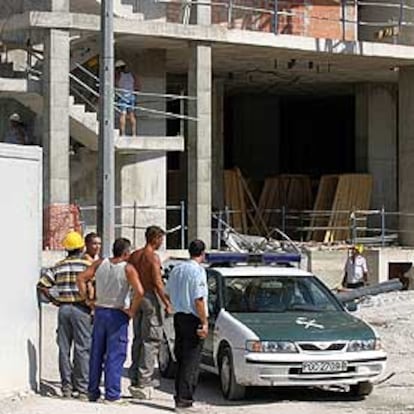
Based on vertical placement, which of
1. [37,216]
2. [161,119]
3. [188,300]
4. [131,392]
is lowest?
[131,392]

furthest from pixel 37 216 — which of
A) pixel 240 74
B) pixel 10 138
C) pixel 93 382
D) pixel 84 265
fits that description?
pixel 240 74

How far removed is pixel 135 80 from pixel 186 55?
5.25ft

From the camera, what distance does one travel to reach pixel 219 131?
115 feet

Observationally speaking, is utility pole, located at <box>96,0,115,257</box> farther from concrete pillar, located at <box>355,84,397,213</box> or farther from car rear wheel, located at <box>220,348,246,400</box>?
concrete pillar, located at <box>355,84,397,213</box>

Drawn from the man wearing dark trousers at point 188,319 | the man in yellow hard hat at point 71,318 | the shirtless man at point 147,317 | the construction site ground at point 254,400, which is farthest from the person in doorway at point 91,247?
the construction site ground at point 254,400

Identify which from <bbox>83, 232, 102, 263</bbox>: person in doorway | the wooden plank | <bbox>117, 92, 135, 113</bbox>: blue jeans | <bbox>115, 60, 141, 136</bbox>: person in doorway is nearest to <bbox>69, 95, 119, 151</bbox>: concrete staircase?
<bbox>115, 60, 141, 136</bbox>: person in doorway

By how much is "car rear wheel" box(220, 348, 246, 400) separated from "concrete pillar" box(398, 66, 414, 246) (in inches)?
751

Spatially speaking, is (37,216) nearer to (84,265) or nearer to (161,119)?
(84,265)

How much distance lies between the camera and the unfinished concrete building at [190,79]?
82.0 feet

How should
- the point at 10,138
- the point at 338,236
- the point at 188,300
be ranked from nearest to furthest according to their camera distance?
the point at 188,300
the point at 10,138
the point at 338,236

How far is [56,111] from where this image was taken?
974 inches

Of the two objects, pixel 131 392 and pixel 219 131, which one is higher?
pixel 219 131

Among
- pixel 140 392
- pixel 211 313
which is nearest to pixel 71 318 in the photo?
pixel 140 392

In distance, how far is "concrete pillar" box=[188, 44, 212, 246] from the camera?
2688 cm
